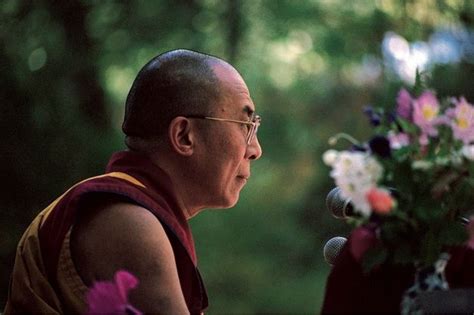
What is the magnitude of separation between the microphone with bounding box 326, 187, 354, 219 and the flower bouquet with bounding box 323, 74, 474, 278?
1.21ft

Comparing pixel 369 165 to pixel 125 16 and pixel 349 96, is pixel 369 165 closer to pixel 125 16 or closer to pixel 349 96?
pixel 125 16

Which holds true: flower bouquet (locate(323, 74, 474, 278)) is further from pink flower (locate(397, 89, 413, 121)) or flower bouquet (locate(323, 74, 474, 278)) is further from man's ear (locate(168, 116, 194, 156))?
man's ear (locate(168, 116, 194, 156))

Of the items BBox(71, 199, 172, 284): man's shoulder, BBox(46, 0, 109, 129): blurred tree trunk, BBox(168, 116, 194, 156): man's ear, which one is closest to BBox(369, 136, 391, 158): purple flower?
BBox(71, 199, 172, 284): man's shoulder

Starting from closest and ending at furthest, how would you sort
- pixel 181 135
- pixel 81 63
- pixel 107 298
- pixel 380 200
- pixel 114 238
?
1. pixel 380 200
2. pixel 107 298
3. pixel 114 238
4. pixel 181 135
5. pixel 81 63

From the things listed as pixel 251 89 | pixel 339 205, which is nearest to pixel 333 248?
pixel 339 205

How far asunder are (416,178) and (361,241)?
0.12 m

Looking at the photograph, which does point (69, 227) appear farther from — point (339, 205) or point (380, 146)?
point (380, 146)

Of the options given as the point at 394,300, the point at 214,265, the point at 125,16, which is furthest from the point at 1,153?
the point at 394,300

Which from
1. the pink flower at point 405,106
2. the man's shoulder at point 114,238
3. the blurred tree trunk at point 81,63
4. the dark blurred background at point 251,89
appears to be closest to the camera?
the pink flower at point 405,106

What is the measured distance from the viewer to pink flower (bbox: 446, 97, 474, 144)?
1.25 m

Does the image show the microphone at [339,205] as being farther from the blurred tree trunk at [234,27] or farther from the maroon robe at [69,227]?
the blurred tree trunk at [234,27]

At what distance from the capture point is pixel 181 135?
1881 millimetres

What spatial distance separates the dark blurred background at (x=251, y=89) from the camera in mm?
5684

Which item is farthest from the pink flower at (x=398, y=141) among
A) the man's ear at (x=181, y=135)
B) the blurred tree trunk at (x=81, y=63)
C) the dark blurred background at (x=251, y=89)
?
the blurred tree trunk at (x=81, y=63)
